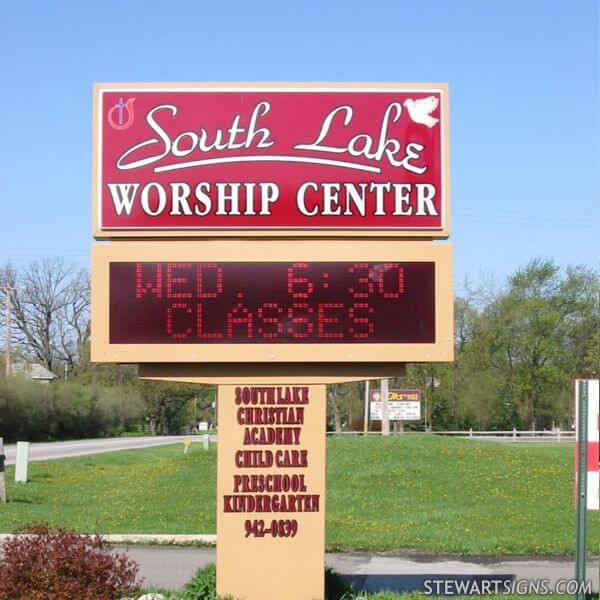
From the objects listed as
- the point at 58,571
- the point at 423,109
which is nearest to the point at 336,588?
the point at 58,571

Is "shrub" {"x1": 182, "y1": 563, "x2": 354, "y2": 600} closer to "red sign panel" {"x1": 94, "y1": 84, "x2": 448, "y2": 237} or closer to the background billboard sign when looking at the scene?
"red sign panel" {"x1": 94, "y1": 84, "x2": 448, "y2": 237}

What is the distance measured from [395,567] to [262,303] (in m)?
4.99

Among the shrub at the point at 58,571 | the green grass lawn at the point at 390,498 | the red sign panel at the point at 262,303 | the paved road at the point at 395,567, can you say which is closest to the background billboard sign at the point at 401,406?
the green grass lawn at the point at 390,498

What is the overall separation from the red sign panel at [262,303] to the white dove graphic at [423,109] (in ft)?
4.41

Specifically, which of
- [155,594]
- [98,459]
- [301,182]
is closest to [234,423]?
[155,594]

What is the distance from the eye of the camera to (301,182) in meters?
8.96

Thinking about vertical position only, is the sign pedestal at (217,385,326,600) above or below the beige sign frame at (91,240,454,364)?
below

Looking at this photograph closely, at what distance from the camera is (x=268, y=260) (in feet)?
28.2

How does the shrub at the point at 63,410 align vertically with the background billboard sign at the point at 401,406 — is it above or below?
below

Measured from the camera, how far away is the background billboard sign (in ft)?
136

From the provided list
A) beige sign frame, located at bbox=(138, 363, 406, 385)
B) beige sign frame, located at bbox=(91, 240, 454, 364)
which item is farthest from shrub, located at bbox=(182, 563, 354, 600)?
beige sign frame, located at bbox=(91, 240, 454, 364)

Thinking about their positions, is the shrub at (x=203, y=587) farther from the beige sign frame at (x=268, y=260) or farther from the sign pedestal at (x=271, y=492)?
the beige sign frame at (x=268, y=260)

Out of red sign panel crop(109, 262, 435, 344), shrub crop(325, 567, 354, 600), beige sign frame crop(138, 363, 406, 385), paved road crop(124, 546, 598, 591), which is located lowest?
paved road crop(124, 546, 598, 591)

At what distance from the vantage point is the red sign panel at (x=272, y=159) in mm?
8906
